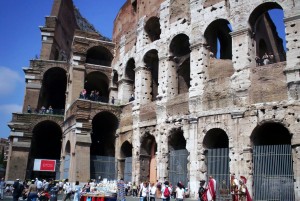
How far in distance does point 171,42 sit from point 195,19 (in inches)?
73.9

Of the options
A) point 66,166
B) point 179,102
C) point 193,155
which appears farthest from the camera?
point 66,166

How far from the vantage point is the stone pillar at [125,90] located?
72.5 ft

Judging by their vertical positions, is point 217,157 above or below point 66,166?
above

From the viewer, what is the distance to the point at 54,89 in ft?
103

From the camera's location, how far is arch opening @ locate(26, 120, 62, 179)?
84.8 feet

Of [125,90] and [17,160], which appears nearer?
[125,90]

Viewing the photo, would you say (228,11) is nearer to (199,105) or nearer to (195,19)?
(195,19)

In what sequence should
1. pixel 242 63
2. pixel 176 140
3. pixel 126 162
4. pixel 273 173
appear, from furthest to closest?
pixel 126 162, pixel 176 140, pixel 242 63, pixel 273 173

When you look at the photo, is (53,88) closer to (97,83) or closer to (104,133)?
(97,83)

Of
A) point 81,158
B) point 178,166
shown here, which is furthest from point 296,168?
point 81,158

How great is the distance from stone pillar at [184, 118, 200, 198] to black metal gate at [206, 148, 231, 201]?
54 centimetres

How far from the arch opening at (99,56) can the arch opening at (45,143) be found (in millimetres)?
5283

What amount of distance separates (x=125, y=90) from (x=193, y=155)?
Result: 25.8 feet

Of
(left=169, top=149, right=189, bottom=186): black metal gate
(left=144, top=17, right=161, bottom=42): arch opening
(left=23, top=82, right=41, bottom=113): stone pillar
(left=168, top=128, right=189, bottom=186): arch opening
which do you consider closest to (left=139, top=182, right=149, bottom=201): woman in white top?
(left=168, top=128, right=189, bottom=186): arch opening
